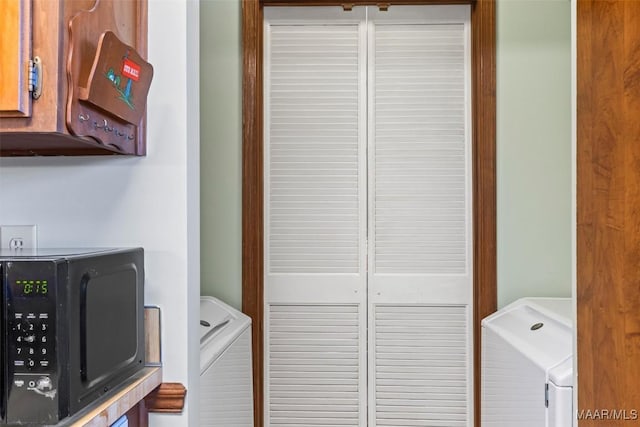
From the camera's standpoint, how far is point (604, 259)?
96 cm

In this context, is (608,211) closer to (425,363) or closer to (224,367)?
(224,367)

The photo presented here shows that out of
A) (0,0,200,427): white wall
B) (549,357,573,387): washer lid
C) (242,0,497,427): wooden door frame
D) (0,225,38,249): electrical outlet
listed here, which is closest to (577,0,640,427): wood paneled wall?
(549,357,573,387): washer lid

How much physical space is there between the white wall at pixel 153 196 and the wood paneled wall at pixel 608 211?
0.90 m

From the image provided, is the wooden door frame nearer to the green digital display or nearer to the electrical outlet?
the electrical outlet

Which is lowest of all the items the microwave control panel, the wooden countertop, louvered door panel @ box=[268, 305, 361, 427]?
louvered door panel @ box=[268, 305, 361, 427]

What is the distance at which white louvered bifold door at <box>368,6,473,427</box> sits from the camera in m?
2.12

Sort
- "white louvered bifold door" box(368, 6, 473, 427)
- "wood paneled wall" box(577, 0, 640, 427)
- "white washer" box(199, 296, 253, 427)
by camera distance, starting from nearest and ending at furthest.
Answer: "wood paneled wall" box(577, 0, 640, 427) < "white washer" box(199, 296, 253, 427) < "white louvered bifold door" box(368, 6, 473, 427)

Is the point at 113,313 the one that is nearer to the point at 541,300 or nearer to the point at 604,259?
the point at 604,259

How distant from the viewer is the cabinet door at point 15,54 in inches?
30.9

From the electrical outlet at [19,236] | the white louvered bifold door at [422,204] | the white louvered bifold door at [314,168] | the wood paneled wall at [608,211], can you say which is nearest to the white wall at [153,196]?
the electrical outlet at [19,236]

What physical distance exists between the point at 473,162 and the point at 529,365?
1.02m

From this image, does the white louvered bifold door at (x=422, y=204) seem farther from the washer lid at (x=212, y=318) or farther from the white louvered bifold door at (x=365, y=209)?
the washer lid at (x=212, y=318)

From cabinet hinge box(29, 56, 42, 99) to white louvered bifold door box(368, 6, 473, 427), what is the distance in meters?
1.52

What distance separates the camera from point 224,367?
1574 millimetres
